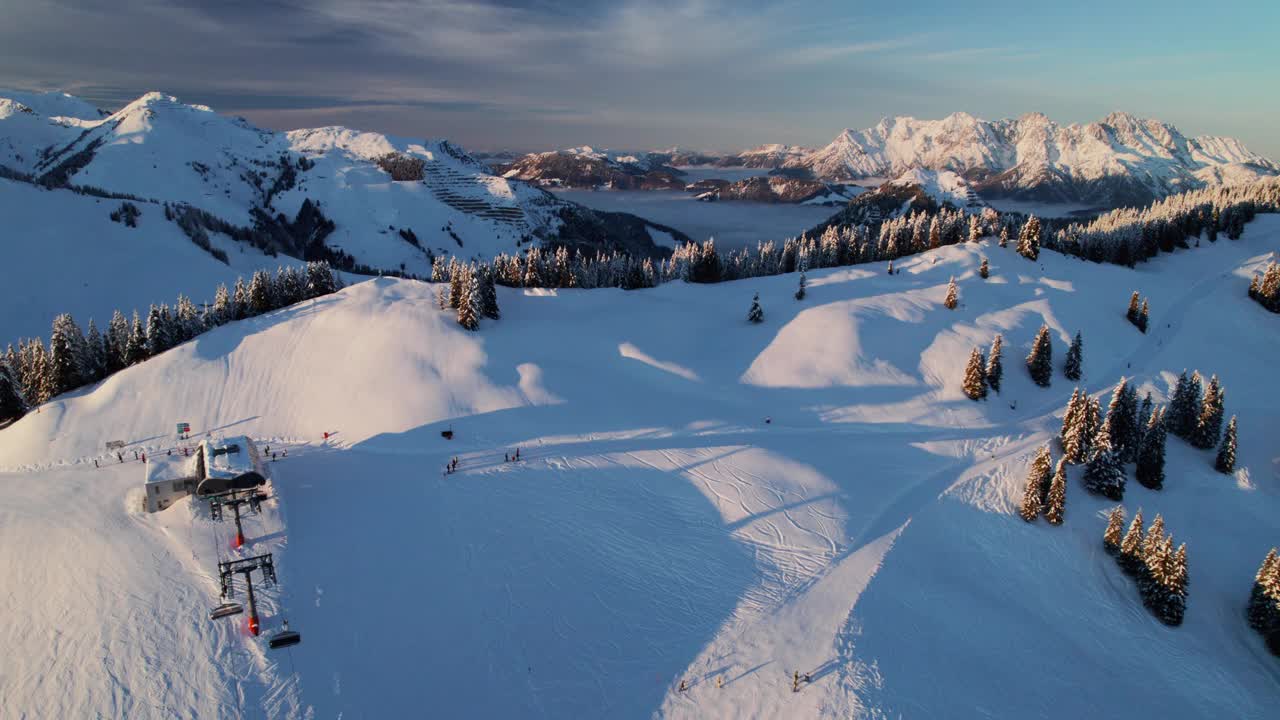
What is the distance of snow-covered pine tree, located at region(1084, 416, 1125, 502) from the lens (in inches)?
1699

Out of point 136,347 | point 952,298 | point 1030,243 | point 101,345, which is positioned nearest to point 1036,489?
point 952,298

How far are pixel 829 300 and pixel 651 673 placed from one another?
57.9 meters

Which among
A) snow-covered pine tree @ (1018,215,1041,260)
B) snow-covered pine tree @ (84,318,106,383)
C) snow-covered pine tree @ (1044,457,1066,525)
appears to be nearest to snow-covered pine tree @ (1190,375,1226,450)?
snow-covered pine tree @ (1044,457,1066,525)

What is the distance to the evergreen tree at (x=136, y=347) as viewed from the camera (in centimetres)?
5350

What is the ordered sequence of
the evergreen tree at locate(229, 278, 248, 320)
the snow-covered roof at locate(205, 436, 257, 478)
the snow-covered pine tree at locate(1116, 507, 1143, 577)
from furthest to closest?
the evergreen tree at locate(229, 278, 248, 320) < the snow-covered pine tree at locate(1116, 507, 1143, 577) < the snow-covered roof at locate(205, 436, 257, 478)

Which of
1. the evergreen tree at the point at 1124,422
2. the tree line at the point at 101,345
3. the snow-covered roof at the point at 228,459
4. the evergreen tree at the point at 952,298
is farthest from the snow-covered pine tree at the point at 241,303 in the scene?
the evergreen tree at the point at 1124,422

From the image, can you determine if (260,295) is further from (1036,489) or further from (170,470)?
(1036,489)

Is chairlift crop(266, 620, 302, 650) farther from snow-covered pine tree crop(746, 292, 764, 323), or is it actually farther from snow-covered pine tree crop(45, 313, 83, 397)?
snow-covered pine tree crop(746, 292, 764, 323)

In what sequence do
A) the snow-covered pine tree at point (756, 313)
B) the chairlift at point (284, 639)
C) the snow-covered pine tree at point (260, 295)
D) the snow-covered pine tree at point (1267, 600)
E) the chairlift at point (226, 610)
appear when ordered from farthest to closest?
the snow-covered pine tree at point (756, 313)
the snow-covered pine tree at point (260, 295)
the snow-covered pine tree at point (1267, 600)
the chairlift at point (226, 610)
the chairlift at point (284, 639)

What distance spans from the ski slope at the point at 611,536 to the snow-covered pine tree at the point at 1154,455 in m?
1.17

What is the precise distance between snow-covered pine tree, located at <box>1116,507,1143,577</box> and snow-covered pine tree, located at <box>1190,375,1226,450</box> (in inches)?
951

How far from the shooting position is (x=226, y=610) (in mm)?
23062

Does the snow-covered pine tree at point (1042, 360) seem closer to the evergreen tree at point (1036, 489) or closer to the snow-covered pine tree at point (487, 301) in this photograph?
the evergreen tree at point (1036, 489)

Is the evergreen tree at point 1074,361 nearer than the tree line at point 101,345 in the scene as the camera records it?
No
